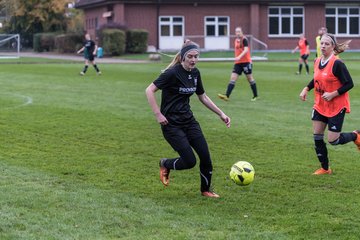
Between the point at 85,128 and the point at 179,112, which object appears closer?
the point at 179,112

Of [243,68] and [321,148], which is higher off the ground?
[243,68]

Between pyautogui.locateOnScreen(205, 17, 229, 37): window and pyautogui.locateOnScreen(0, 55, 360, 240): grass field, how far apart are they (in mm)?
39372

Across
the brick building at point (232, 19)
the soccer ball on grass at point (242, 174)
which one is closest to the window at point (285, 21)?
the brick building at point (232, 19)

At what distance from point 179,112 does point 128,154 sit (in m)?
3.05

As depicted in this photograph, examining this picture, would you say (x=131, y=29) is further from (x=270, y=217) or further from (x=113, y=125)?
(x=270, y=217)

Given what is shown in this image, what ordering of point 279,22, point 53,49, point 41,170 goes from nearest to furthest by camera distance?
point 41,170 < point 279,22 < point 53,49

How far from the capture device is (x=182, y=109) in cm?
802

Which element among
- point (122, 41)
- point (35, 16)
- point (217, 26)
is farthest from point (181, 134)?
point (35, 16)

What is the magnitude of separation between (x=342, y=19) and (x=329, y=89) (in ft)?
166

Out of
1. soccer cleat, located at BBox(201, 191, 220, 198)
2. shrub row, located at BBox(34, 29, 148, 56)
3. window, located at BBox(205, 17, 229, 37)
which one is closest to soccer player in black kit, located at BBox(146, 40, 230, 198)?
soccer cleat, located at BBox(201, 191, 220, 198)

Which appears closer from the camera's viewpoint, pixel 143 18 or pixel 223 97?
pixel 223 97

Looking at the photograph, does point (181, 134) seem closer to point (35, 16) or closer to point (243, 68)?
point (243, 68)

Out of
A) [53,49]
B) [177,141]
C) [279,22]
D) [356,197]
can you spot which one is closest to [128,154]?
[177,141]

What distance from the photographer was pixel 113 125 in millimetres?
14188
